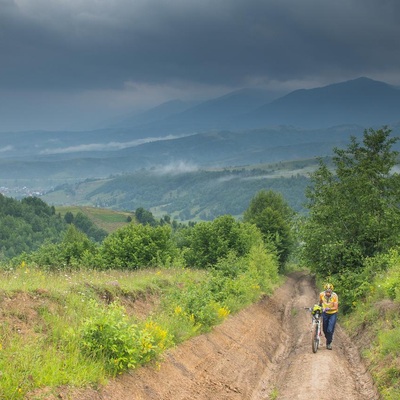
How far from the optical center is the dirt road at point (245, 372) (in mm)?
12261

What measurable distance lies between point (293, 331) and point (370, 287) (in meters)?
5.21

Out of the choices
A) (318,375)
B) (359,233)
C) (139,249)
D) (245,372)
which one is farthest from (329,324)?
(139,249)

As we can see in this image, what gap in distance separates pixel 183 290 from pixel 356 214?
18446mm

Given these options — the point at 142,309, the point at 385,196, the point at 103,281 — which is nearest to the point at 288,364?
the point at 142,309

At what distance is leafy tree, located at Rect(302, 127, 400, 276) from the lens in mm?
34344

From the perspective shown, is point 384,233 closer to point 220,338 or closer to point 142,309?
point 220,338

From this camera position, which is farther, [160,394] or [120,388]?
[160,394]

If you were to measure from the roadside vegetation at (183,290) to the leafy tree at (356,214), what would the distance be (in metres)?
0.08

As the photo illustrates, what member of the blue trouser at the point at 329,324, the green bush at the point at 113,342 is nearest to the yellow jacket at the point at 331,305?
the blue trouser at the point at 329,324

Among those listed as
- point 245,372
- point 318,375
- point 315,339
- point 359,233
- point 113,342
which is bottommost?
point 315,339

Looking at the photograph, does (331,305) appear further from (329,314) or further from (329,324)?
(329,324)

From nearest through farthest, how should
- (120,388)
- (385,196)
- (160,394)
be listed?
(120,388), (160,394), (385,196)

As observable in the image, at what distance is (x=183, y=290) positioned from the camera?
71.2 ft

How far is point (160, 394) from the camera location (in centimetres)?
1203
